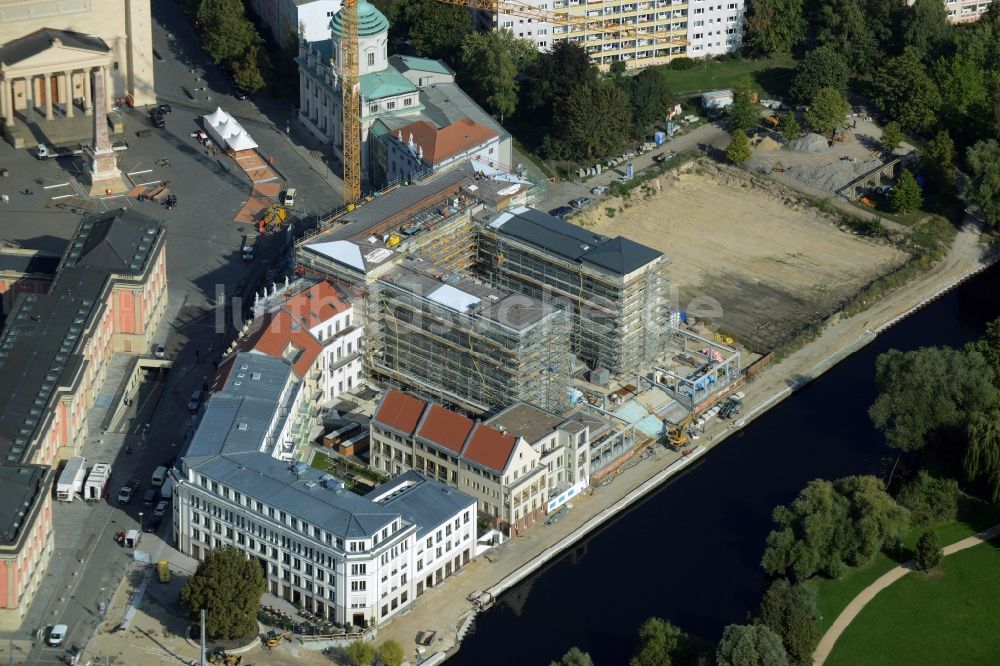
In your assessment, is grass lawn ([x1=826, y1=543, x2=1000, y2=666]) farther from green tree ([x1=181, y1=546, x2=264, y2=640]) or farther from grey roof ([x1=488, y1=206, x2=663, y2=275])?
green tree ([x1=181, y1=546, x2=264, y2=640])

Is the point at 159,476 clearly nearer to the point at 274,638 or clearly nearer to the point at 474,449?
the point at 274,638

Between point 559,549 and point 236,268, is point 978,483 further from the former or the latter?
point 236,268

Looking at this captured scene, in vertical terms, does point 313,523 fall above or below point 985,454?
above

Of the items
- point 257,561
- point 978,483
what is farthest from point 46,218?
point 978,483

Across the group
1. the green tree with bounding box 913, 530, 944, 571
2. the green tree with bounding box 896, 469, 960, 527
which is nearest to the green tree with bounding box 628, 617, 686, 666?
the green tree with bounding box 913, 530, 944, 571

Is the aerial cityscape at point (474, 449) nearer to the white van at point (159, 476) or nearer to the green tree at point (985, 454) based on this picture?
the green tree at point (985, 454)

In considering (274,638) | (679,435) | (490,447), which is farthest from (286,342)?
(679,435)
